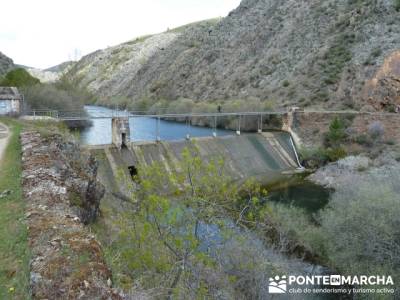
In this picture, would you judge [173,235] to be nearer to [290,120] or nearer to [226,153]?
[226,153]

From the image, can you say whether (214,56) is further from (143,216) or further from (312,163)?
(143,216)

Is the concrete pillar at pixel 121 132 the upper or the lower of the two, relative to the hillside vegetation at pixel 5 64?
lower

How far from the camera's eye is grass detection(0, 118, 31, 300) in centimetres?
596

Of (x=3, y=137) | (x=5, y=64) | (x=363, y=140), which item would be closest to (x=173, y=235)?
(x=3, y=137)

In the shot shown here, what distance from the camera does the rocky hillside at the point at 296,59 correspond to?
157ft

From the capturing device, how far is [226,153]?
36.3 metres

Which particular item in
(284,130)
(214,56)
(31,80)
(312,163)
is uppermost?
(214,56)

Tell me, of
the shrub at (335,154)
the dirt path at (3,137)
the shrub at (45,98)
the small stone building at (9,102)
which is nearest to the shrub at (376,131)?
the shrub at (335,154)

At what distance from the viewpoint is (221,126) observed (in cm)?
5400

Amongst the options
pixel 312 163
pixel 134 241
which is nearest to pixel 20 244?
pixel 134 241

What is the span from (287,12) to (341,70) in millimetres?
24624

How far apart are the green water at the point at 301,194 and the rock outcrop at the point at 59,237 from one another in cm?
1882

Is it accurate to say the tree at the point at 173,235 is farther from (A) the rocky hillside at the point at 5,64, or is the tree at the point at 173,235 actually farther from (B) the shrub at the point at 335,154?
(A) the rocky hillside at the point at 5,64

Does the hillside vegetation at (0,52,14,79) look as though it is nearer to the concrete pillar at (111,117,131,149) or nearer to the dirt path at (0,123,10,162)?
the concrete pillar at (111,117,131,149)
